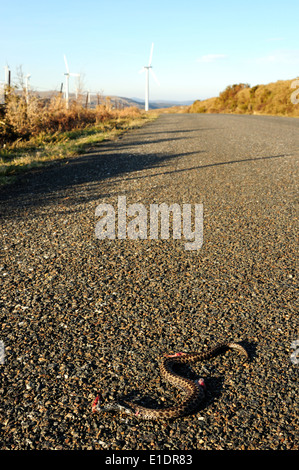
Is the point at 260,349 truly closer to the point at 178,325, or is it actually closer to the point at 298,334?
the point at 298,334

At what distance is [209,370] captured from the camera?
245 cm

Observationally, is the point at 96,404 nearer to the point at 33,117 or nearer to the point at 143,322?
the point at 143,322

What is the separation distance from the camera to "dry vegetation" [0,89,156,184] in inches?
392

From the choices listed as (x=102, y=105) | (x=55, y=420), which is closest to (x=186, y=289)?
(x=55, y=420)

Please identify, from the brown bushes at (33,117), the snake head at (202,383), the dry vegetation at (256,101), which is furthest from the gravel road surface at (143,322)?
the dry vegetation at (256,101)

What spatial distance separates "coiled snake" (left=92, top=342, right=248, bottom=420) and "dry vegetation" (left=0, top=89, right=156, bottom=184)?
6074 mm

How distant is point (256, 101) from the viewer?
3912 centimetres

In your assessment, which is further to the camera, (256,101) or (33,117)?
(256,101)

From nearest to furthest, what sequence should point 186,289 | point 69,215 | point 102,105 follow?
point 186,289, point 69,215, point 102,105

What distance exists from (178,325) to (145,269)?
1042 millimetres

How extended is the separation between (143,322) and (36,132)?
12476 millimetres

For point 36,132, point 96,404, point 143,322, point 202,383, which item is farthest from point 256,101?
point 96,404

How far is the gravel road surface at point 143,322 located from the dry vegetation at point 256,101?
28.6m
